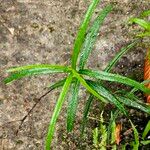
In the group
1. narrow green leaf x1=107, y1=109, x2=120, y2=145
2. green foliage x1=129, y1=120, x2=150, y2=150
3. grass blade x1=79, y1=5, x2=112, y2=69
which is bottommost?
green foliage x1=129, y1=120, x2=150, y2=150

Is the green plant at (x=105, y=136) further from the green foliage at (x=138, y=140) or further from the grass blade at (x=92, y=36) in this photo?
the grass blade at (x=92, y=36)

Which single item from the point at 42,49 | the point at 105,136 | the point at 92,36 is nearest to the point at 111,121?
the point at 105,136

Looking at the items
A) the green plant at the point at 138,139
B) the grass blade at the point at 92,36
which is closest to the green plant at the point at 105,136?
the green plant at the point at 138,139

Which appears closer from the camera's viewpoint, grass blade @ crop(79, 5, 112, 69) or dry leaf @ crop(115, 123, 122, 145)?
grass blade @ crop(79, 5, 112, 69)

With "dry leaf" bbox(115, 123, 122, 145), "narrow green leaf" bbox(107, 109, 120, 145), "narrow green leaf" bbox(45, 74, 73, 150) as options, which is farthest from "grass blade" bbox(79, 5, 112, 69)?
"dry leaf" bbox(115, 123, 122, 145)

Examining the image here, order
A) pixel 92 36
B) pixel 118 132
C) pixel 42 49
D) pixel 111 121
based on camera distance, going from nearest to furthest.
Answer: pixel 92 36 < pixel 111 121 < pixel 118 132 < pixel 42 49

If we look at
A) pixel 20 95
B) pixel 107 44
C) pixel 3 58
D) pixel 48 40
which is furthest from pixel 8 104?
pixel 107 44

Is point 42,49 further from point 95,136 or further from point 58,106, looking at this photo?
point 58,106

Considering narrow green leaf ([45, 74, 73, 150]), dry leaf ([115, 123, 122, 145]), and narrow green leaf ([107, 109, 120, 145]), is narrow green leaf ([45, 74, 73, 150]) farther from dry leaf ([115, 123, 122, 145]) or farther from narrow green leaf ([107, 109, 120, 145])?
dry leaf ([115, 123, 122, 145])
